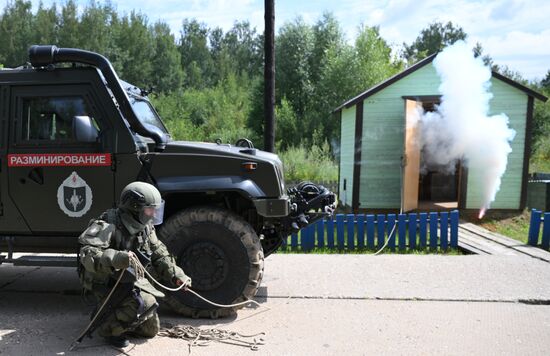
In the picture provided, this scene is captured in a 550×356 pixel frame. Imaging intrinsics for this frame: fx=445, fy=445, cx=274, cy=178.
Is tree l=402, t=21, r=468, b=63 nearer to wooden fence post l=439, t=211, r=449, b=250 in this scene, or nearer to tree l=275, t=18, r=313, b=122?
tree l=275, t=18, r=313, b=122

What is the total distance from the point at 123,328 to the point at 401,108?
9.92 metres

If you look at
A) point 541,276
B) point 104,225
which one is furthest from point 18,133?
point 541,276

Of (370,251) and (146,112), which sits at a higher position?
(146,112)

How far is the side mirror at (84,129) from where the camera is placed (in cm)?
418

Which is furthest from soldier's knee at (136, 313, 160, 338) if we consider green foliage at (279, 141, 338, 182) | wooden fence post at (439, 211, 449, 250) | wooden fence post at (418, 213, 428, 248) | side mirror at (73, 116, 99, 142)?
green foliage at (279, 141, 338, 182)

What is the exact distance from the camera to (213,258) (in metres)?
4.38

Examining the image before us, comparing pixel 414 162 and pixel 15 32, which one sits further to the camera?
pixel 15 32

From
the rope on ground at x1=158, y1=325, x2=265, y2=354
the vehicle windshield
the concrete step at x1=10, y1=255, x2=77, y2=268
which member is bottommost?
the rope on ground at x1=158, y1=325, x2=265, y2=354

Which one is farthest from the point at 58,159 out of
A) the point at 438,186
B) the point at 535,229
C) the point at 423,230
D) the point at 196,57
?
the point at 196,57

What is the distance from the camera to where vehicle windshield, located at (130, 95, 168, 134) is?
4969 mm

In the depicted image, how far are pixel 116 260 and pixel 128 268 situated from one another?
0.13 meters

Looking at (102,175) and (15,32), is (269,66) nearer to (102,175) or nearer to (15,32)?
(102,175)

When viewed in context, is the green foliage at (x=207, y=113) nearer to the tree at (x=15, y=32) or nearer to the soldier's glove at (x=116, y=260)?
the tree at (x=15, y=32)

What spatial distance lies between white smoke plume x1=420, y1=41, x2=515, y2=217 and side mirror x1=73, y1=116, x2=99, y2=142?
907 cm
